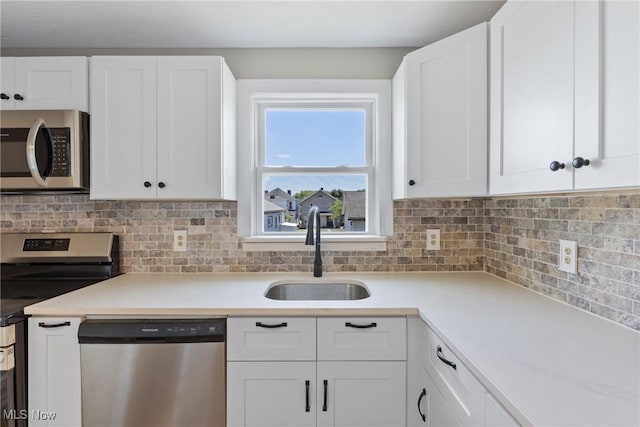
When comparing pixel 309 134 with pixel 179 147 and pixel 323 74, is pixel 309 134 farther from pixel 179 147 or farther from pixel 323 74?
pixel 179 147

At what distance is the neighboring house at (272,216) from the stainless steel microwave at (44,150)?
995 mm

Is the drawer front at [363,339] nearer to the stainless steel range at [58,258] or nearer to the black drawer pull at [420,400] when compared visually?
the black drawer pull at [420,400]

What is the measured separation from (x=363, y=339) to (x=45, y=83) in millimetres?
2045

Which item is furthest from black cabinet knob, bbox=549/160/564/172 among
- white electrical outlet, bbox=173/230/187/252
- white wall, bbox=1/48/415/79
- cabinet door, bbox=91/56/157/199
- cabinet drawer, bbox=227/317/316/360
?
white electrical outlet, bbox=173/230/187/252

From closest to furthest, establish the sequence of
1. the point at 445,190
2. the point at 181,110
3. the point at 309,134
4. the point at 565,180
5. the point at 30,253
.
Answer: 1. the point at 565,180
2. the point at 445,190
3. the point at 181,110
4. the point at 30,253
5. the point at 309,134

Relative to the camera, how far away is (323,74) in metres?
1.93

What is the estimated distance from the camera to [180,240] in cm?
194

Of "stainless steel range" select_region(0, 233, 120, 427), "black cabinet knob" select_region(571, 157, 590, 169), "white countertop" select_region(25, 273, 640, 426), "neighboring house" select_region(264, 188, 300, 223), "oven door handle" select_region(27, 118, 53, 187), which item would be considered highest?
"oven door handle" select_region(27, 118, 53, 187)

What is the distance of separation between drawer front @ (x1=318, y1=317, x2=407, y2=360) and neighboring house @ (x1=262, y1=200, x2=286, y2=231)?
0.88 metres

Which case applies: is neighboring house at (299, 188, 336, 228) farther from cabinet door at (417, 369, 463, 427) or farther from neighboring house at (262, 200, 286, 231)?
cabinet door at (417, 369, 463, 427)

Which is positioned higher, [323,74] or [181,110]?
[323,74]

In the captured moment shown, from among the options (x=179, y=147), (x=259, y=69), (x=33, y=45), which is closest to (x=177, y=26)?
(x=259, y=69)

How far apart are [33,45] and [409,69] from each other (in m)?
Answer: 2.21

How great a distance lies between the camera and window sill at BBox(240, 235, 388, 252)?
195 cm
